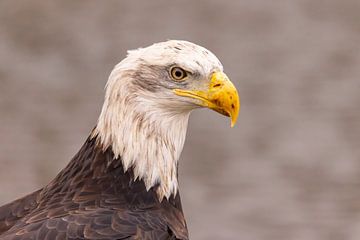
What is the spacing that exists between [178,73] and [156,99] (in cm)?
19

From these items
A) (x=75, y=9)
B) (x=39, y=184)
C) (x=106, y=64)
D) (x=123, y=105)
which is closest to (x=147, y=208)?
(x=123, y=105)

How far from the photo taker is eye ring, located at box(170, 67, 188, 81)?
7754 millimetres

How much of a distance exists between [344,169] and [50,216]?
7485mm

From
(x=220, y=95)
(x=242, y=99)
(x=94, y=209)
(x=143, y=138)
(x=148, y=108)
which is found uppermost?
(x=242, y=99)

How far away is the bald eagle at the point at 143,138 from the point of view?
768 centimetres

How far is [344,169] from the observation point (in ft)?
47.5

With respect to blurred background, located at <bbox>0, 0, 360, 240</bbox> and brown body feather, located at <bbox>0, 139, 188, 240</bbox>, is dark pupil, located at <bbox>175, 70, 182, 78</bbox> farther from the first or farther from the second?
blurred background, located at <bbox>0, 0, 360, 240</bbox>

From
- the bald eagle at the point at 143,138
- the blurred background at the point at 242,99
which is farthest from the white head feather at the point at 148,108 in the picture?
the blurred background at the point at 242,99

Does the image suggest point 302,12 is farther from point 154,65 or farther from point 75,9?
point 154,65

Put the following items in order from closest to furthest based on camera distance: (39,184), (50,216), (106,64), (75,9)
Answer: (50,216) < (39,184) < (106,64) < (75,9)

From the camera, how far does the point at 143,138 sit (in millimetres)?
7785

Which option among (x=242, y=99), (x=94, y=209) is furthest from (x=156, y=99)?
(x=242, y=99)

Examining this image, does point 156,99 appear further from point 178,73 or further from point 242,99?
point 242,99

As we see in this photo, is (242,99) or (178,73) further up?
(242,99)
